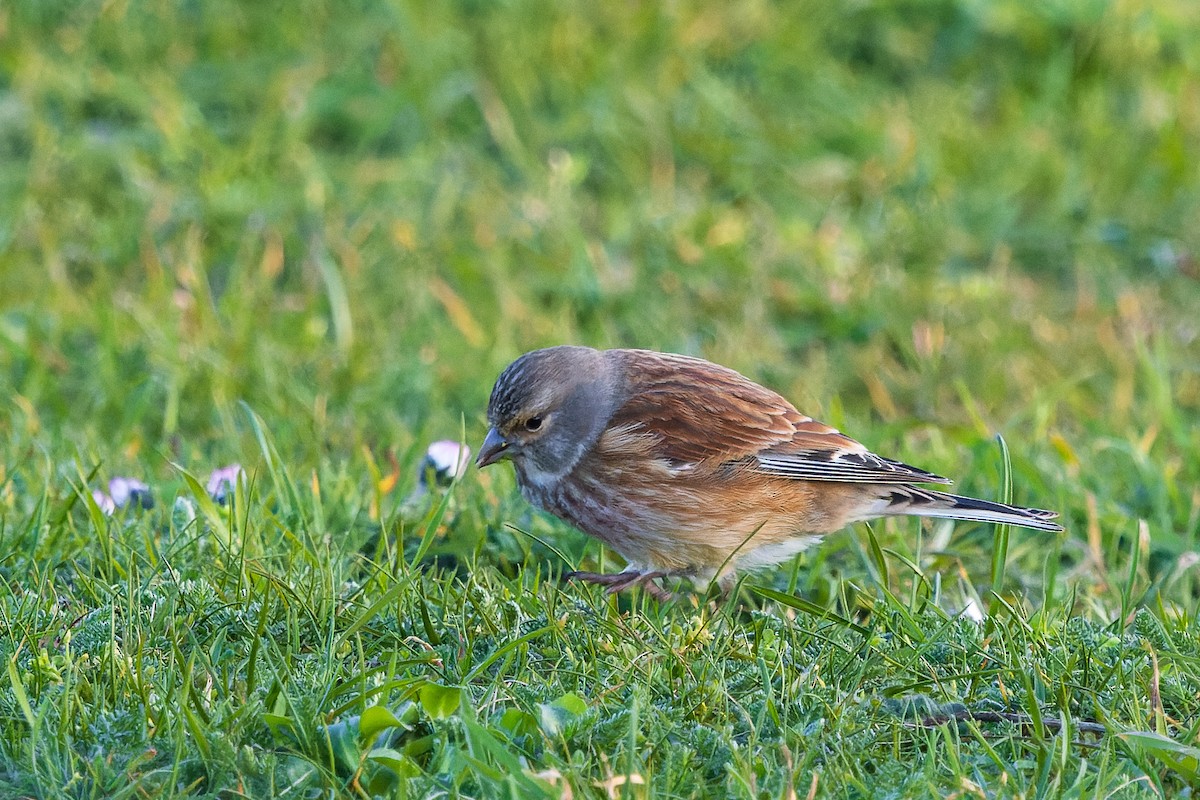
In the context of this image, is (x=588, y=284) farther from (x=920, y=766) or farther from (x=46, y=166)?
(x=920, y=766)

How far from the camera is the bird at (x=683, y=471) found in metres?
4.82

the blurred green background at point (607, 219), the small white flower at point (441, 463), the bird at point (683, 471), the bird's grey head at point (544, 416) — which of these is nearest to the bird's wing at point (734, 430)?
the bird at point (683, 471)

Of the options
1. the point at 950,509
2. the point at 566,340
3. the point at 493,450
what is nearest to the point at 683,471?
the point at 493,450

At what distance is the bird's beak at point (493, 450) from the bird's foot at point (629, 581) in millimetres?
471

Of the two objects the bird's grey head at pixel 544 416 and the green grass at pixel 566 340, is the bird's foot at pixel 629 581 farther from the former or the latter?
the bird's grey head at pixel 544 416

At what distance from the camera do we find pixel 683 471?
490cm

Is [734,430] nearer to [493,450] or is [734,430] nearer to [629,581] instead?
[629,581]

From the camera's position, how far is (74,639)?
3.85m

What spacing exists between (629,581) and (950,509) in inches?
43.1

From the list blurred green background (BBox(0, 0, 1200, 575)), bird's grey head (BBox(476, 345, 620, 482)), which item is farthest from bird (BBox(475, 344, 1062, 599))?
blurred green background (BBox(0, 0, 1200, 575))

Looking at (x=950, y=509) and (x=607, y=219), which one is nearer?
(x=950, y=509)

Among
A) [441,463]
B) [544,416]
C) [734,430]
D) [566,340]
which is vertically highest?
[544,416]

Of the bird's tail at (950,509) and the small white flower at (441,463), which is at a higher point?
the small white flower at (441,463)

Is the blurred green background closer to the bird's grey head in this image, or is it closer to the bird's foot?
the bird's grey head
